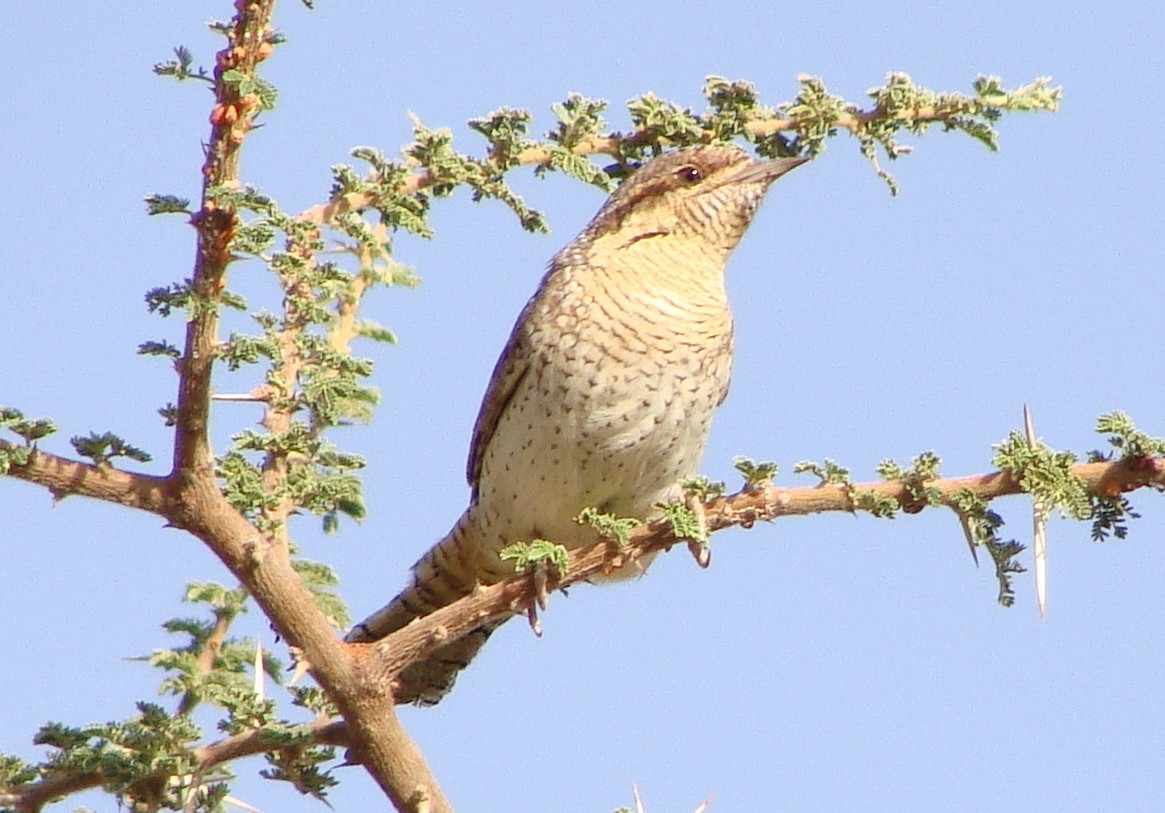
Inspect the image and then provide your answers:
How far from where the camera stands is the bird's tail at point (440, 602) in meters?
5.18

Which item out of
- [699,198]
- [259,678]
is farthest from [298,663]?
[699,198]

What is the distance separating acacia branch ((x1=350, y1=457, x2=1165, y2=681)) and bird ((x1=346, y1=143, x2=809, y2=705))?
116 cm

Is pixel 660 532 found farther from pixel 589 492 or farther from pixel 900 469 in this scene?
pixel 589 492

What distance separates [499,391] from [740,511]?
186cm

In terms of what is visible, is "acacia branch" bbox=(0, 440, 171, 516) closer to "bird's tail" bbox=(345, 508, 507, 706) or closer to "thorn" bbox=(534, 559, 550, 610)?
"thorn" bbox=(534, 559, 550, 610)

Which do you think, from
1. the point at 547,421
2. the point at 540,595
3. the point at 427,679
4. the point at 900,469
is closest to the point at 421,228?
the point at 540,595

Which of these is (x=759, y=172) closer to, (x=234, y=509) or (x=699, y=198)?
(x=699, y=198)


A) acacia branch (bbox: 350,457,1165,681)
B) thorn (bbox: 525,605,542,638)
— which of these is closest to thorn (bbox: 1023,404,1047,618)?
acacia branch (bbox: 350,457,1165,681)

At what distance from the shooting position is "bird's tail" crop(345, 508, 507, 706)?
5180 mm

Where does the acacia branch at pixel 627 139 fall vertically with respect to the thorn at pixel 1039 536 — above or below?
above

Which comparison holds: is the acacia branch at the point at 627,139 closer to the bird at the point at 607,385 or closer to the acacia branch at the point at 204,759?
the bird at the point at 607,385

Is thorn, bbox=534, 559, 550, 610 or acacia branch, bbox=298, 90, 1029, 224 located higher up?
acacia branch, bbox=298, 90, 1029, 224

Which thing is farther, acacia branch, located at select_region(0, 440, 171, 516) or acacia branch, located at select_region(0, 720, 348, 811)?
acacia branch, located at select_region(0, 720, 348, 811)

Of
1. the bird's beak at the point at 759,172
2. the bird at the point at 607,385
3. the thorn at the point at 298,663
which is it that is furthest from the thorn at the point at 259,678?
the bird's beak at the point at 759,172
